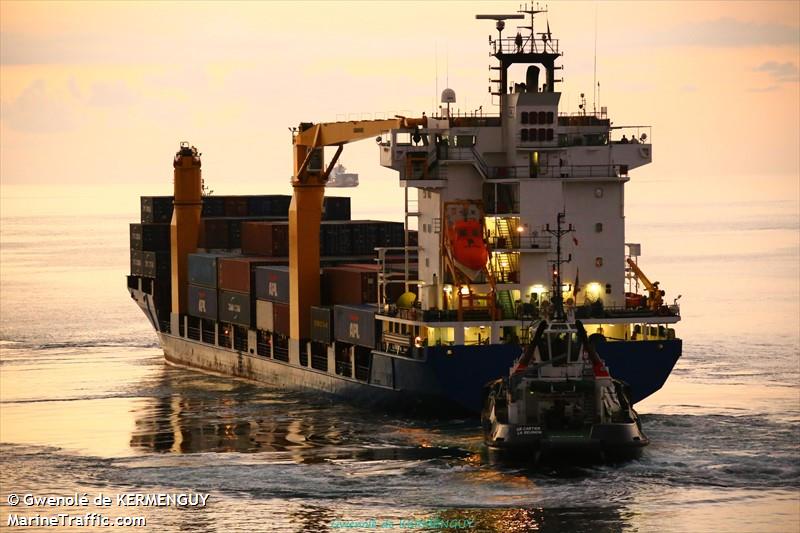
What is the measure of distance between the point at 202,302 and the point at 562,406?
3403 centimetres

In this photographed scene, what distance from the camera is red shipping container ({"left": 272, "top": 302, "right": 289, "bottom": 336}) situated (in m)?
79.2

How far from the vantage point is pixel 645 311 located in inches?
2650

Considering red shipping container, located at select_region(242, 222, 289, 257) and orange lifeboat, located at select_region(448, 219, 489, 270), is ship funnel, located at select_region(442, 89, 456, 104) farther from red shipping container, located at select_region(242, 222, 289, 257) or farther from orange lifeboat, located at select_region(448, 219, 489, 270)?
red shipping container, located at select_region(242, 222, 289, 257)

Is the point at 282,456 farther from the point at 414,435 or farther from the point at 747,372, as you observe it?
the point at 747,372

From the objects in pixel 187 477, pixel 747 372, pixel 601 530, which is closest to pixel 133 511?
pixel 187 477

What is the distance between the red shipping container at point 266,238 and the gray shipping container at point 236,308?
2.80 meters

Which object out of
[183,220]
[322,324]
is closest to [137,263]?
[183,220]

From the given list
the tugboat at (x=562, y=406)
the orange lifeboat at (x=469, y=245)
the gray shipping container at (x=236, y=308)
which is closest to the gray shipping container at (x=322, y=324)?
the gray shipping container at (x=236, y=308)

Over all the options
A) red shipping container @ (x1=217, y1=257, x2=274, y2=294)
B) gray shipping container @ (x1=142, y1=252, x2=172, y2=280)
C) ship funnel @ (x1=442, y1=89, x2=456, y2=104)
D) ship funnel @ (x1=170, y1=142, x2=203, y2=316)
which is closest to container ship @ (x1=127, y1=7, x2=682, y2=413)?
ship funnel @ (x1=442, y1=89, x2=456, y2=104)

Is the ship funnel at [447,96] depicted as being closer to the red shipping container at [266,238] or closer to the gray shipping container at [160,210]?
the red shipping container at [266,238]

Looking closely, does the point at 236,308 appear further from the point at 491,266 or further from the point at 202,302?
the point at 491,266

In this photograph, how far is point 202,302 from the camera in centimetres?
8912

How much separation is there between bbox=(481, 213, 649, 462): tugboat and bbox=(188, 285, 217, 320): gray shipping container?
29.5 meters

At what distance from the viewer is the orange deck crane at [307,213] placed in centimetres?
7681
